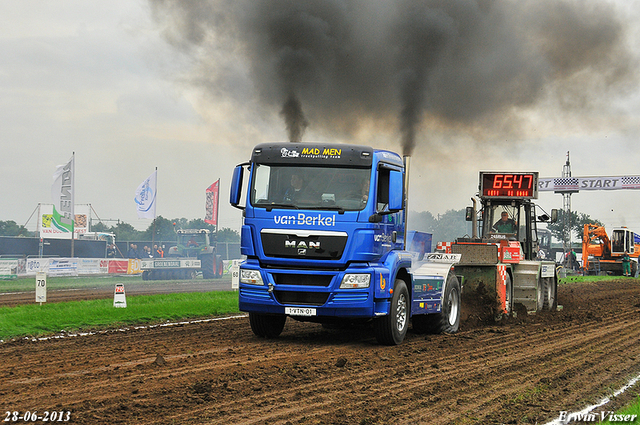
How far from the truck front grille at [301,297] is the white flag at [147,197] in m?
26.5

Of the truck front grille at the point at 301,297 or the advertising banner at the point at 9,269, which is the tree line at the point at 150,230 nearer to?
the advertising banner at the point at 9,269

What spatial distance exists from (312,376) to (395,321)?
3281 millimetres

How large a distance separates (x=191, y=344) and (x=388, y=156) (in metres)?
4.45

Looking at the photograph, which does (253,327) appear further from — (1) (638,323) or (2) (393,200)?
(1) (638,323)

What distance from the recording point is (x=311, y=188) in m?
10.6

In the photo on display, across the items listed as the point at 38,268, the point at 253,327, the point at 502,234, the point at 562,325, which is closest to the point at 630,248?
the point at 502,234

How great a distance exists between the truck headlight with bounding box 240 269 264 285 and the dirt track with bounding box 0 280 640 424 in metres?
1.01

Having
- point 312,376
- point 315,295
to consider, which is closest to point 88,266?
point 315,295

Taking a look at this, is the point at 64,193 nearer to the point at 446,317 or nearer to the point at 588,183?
the point at 446,317

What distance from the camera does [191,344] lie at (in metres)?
10.7

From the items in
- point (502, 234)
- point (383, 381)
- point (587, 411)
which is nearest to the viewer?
point (587, 411)

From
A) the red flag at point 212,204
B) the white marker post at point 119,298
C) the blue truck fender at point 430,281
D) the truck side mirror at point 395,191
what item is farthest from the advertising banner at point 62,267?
the truck side mirror at point 395,191

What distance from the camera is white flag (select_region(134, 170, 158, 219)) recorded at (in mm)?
35906

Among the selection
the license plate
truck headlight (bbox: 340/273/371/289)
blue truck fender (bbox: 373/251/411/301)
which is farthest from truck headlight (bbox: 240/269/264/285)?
blue truck fender (bbox: 373/251/411/301)
